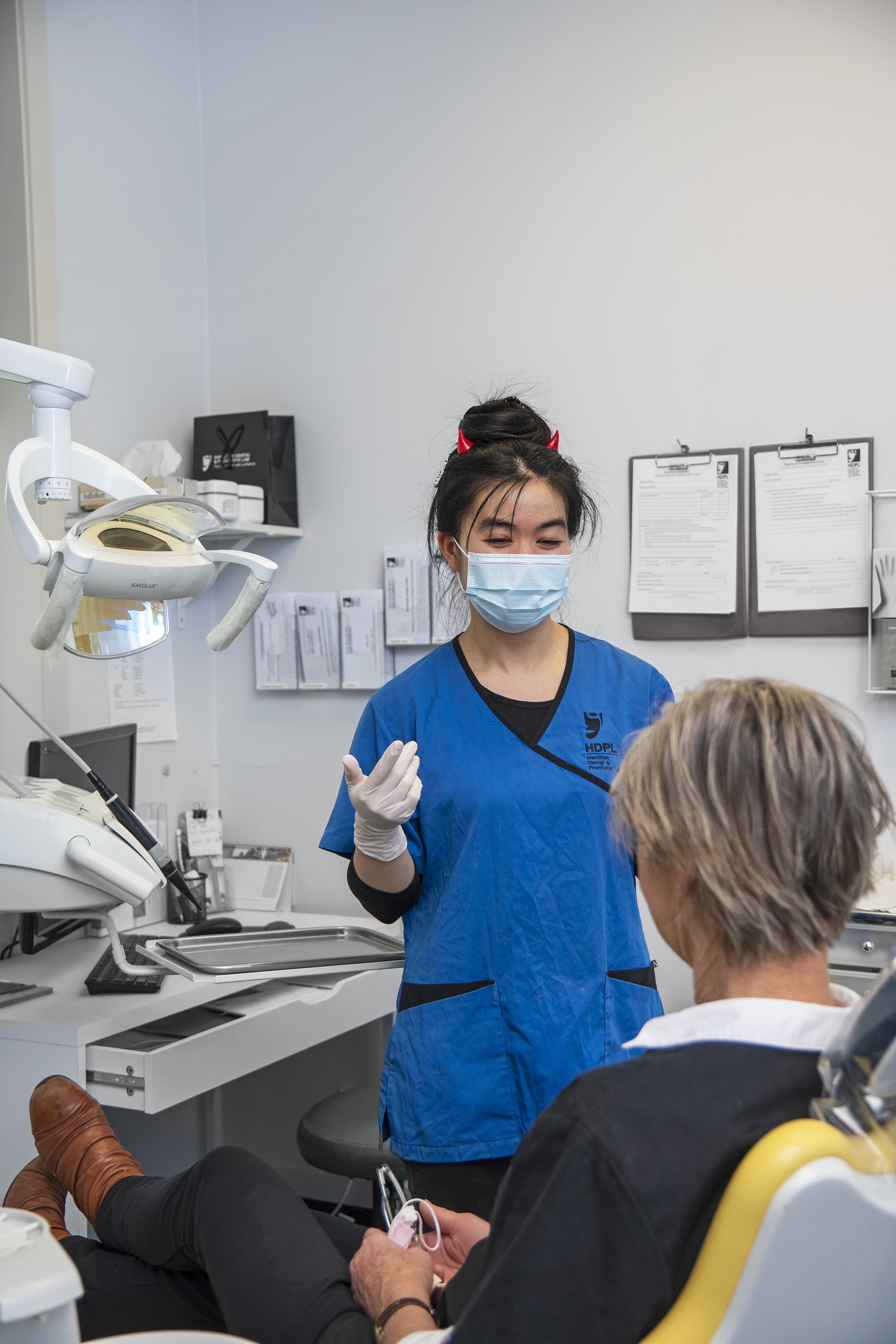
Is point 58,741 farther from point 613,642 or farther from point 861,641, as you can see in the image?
point 861,641

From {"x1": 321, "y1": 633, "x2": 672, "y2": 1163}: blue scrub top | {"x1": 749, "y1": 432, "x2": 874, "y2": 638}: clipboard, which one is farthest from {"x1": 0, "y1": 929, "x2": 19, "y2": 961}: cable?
{"x1": 749, "y1": 432, "x2": 874, "y2": 638}: clipboard

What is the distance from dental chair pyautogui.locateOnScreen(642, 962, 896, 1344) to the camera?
2.36 ft

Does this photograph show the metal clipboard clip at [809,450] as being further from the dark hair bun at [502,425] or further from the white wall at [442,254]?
the dark hair bun at [502,425]

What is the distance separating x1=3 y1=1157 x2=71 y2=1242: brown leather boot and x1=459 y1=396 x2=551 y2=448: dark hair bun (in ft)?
3.77

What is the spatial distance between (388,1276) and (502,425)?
107 centimetres

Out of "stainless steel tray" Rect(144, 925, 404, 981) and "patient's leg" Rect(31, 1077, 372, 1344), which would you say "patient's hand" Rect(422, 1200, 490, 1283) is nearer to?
"patient's leg" Rect(31, 1077, 372, 1344)

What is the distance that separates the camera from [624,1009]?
4.73 ft

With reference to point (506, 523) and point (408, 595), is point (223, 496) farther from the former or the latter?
point (506, 523)

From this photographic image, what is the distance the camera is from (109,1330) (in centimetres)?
127

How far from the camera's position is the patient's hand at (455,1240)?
113 centimetres

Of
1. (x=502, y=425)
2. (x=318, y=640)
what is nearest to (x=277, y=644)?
(x=318, y=640)

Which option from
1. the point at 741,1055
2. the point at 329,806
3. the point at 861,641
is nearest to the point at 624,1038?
the point at 741,1055

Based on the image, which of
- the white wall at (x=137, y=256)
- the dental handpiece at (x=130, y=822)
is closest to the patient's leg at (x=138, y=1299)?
the dental handpiece at (x=130, y=822)

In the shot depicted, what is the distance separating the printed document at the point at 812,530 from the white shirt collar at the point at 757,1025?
1648mm
